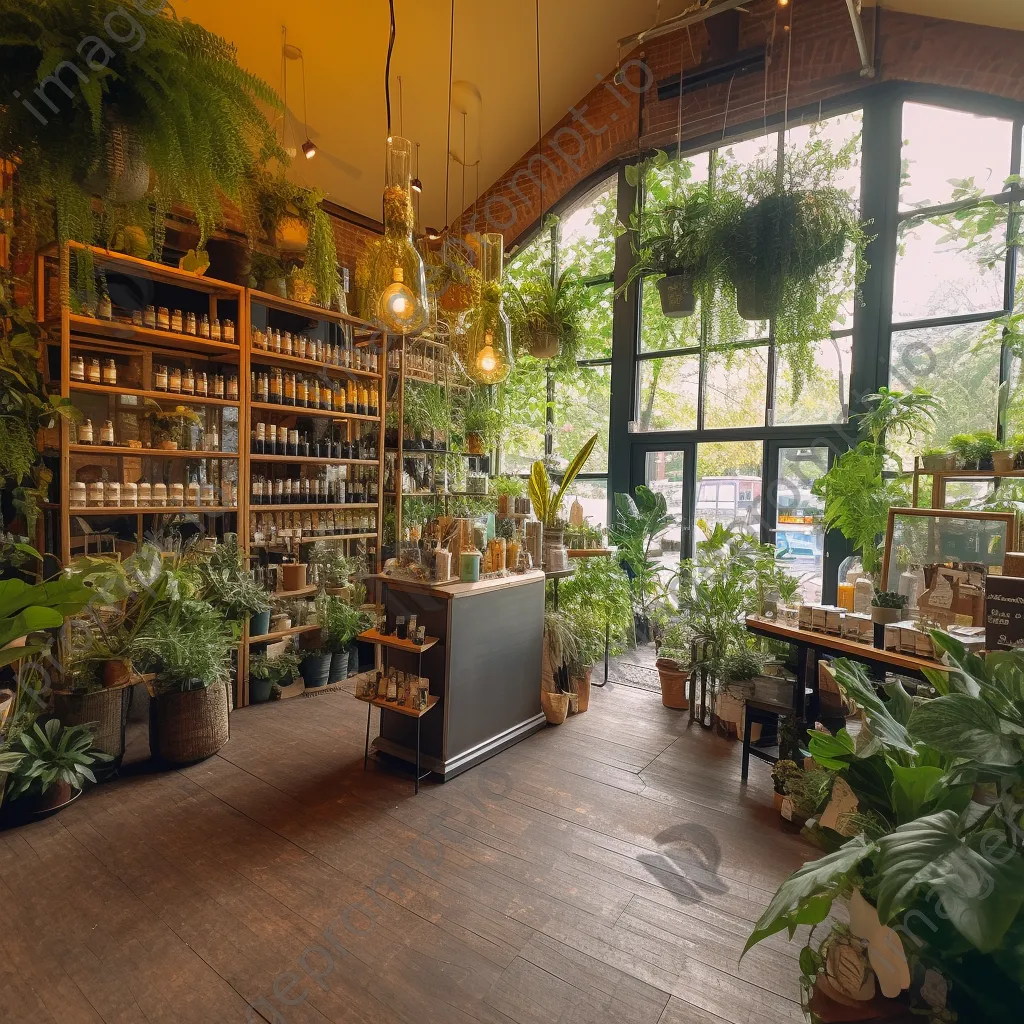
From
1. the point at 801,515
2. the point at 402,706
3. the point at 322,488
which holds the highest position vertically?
the point at 322,488

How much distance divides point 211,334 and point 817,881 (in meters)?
4.10

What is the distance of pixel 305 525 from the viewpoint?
181 inches

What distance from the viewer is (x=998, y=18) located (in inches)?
147

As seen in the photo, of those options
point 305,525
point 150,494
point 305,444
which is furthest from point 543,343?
point 150,494

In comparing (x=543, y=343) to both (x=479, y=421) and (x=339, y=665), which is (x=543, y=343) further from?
(x=339, y=665)

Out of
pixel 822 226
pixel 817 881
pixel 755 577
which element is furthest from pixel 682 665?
pixel 817 881

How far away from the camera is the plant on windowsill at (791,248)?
294 centimetres

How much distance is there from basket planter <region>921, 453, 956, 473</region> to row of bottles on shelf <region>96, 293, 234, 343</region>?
14.0 feet

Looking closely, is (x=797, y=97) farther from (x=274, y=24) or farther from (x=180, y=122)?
(x=180, y=122)

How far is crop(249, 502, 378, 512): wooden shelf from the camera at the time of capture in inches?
165

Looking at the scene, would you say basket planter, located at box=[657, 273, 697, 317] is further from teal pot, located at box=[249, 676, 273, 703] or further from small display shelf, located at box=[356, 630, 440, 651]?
teal pot, located at box=[249, 676, 273, 703]

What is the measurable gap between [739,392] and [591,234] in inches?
90.0

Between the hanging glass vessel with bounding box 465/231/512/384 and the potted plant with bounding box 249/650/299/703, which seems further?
the potted plant with bounding box 249/650/299/703

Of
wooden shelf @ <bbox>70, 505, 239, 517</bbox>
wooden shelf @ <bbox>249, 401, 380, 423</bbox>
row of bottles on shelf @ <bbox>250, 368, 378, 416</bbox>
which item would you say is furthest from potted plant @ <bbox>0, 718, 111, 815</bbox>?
row of bottles on shelf @ <bbox>250, 368, 378, 416</bbox>
